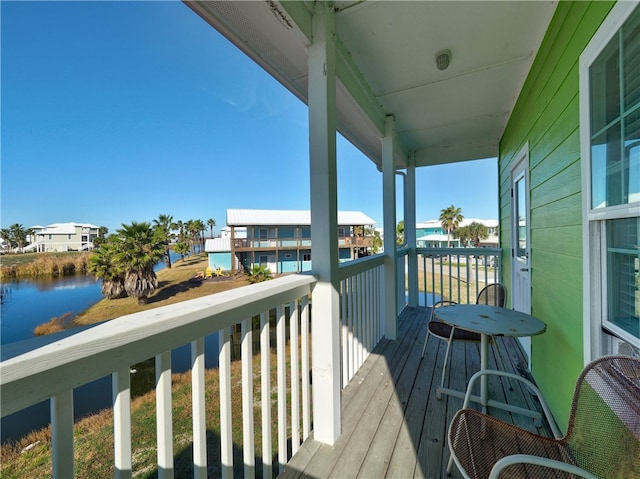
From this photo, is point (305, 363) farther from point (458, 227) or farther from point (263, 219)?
point (458, 227)

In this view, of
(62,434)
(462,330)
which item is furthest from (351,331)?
(62,434)

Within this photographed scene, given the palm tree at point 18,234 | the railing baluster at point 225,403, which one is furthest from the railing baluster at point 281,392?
the palm tree at point 18,234

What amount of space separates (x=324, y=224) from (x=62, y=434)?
1.24 meters

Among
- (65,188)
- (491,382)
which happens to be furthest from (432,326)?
(65,188)

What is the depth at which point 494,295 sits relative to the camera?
2.63 m

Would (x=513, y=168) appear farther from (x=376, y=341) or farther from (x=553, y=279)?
(x=376, y=341)

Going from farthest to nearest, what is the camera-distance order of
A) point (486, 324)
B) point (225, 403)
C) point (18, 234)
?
point (486, 324), point (18, 234), point (225, 403)

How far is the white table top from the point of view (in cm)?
165

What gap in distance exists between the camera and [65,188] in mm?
2535

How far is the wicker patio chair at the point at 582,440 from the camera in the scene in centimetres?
82

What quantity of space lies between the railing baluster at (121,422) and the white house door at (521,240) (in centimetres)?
290

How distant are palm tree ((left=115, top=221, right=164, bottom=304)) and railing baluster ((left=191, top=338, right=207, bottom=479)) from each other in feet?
10.8

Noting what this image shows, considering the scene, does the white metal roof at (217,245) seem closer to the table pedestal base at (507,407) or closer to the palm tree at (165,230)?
the palm tree at (165,230)

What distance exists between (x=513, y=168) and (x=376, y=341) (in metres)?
2.49
